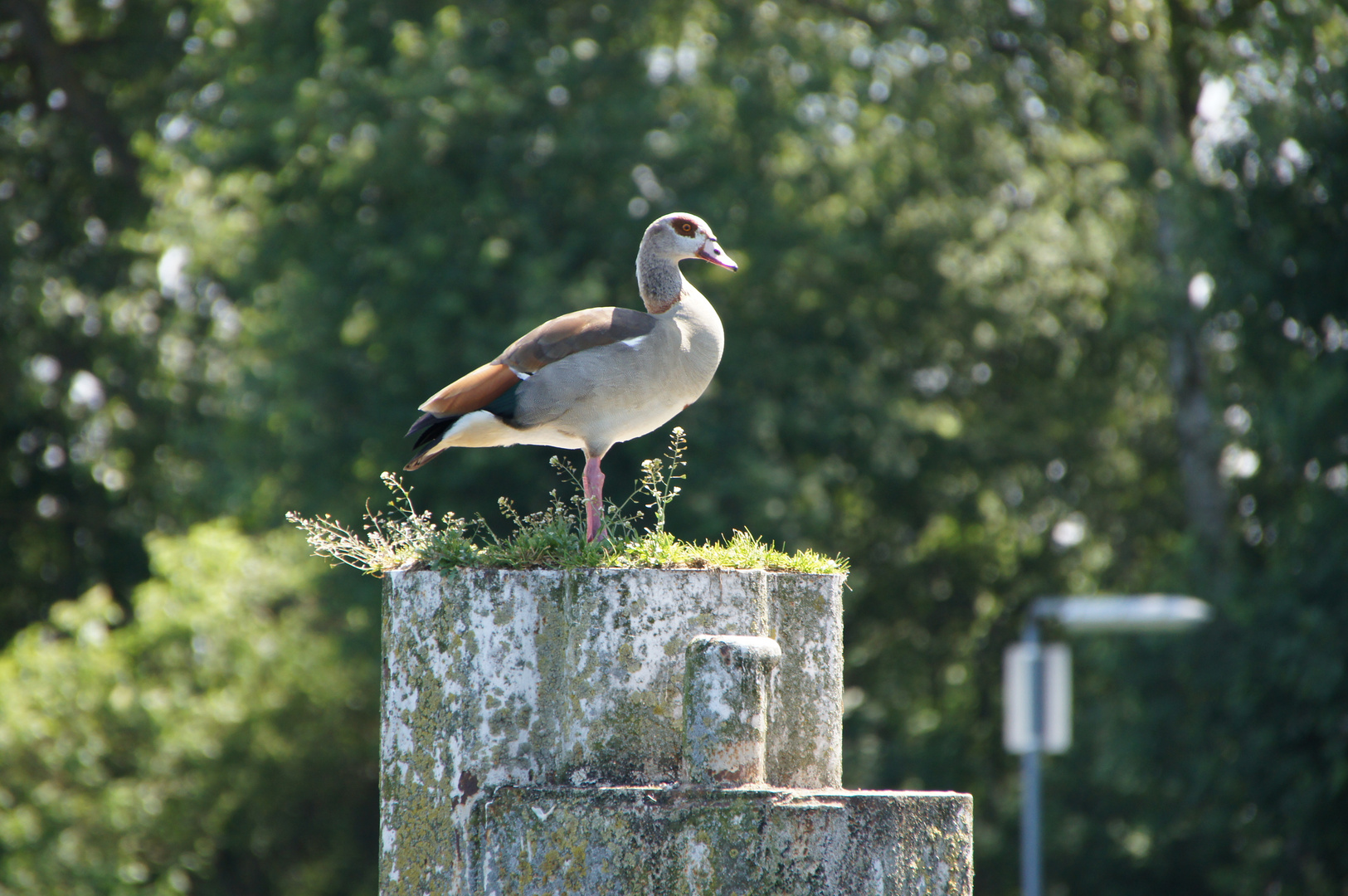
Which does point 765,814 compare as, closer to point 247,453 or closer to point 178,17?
point 247,453

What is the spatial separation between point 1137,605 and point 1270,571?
5.40m

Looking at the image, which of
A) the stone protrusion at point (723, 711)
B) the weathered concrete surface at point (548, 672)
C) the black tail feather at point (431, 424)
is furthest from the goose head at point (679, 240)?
the stone protrusion at point (723, 711)

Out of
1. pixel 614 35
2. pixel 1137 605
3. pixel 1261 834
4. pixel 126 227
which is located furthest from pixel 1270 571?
pixel 126 227

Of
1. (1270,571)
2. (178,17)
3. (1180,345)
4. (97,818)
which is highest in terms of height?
(178,17)

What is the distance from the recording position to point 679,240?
6.90 m

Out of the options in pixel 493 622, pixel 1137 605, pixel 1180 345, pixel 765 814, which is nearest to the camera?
pixel 765 814

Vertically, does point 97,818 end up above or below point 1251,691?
below

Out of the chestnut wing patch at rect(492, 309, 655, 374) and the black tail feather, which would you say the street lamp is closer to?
the chestnut wing patch at rect(492, 309, 655, 374)

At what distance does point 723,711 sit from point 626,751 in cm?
34

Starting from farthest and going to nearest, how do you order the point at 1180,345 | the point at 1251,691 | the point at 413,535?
the point at 1180,345
the point at 1251,691
the point at 413,535

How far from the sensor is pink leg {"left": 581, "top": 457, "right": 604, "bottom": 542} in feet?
19.1

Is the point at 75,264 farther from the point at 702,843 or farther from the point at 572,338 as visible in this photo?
the point at 702,843

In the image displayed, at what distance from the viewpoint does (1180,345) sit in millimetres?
21500

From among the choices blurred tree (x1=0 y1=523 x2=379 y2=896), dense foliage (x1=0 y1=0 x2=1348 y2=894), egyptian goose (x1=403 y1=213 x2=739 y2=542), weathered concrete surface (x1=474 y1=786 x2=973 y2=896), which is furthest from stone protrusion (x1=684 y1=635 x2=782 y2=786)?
blurred tree (x1=0 y1=523 x2=379 y2=896)
